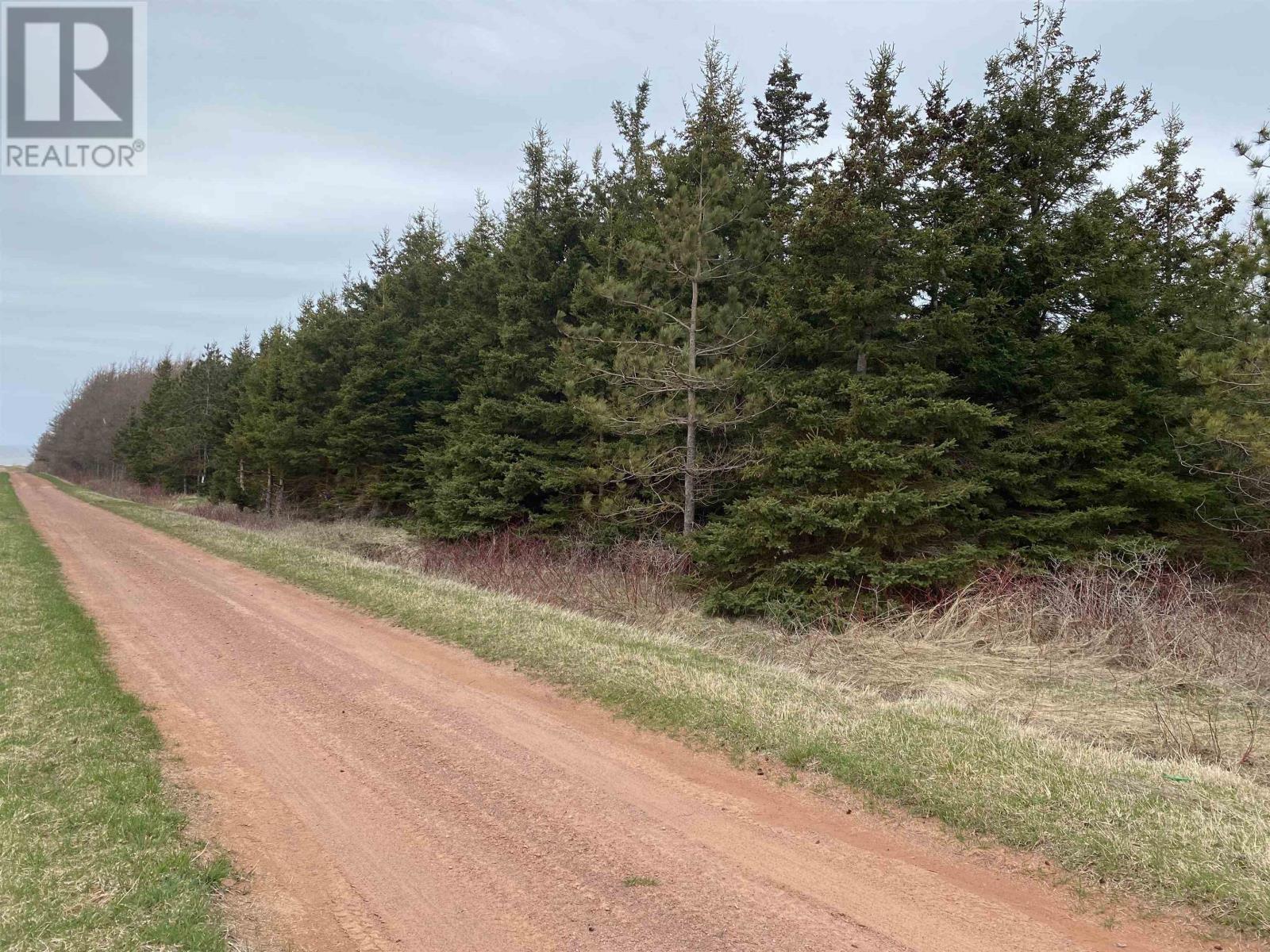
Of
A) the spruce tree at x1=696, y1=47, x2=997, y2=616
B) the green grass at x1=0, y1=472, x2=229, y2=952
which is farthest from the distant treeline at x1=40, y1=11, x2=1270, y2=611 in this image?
the green grass at x1=0, y1=472, x2=229, y2=952

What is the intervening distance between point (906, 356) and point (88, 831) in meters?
13.7

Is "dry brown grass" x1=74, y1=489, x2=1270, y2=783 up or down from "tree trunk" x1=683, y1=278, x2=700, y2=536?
down

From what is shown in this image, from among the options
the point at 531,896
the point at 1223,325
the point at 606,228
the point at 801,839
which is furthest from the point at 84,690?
the point at 606,228

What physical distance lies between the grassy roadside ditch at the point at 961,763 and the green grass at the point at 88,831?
3.66m

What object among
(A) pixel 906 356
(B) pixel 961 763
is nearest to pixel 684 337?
(A) pixel 906 356

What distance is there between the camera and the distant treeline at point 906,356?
13594mm

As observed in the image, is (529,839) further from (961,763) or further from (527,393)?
(527,393)

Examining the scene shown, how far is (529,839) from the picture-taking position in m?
4.64

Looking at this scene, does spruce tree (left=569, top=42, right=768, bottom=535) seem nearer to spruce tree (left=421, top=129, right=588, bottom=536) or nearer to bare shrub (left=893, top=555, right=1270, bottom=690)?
spruce tree (left=421, top=129, right=588, bottom=536)

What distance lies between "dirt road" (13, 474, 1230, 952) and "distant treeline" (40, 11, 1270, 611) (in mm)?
8246

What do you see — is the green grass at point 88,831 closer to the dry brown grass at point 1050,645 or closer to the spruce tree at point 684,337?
the dry brown grass at point 1050,645

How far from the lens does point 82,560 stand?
17.0 metres

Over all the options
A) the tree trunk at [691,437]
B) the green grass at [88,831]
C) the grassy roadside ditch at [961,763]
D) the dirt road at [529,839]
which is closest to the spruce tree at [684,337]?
the tree trunk at [691,437]

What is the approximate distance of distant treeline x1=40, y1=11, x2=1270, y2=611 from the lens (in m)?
13.6
